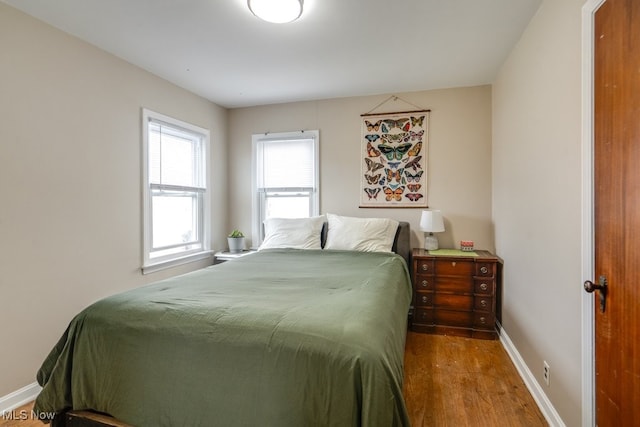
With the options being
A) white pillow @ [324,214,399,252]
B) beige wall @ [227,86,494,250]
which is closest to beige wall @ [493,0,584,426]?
beige wall @ [227,86,494,250]

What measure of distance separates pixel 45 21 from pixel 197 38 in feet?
3.21

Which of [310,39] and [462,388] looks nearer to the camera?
[462,388]

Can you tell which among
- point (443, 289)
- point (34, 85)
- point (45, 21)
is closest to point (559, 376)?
point (443, 289)

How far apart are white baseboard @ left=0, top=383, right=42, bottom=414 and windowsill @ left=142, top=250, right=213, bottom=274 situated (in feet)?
3.54

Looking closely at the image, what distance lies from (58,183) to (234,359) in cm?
196

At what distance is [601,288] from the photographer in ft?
4.08

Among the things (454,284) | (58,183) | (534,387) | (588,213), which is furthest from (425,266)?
(58,183)

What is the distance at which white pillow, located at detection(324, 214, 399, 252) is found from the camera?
3131 mm


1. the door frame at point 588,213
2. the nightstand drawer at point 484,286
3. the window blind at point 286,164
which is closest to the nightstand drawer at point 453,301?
the nightstand drawer at point 484,286

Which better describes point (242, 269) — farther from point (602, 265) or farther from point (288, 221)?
point (602, 265)

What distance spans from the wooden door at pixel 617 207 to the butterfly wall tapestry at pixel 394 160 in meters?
2.22

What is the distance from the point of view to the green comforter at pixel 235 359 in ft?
3.75

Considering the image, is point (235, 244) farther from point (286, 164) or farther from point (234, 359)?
point (234, 359)

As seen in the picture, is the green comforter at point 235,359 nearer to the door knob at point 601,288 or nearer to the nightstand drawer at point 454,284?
the door knob at point 601,288
